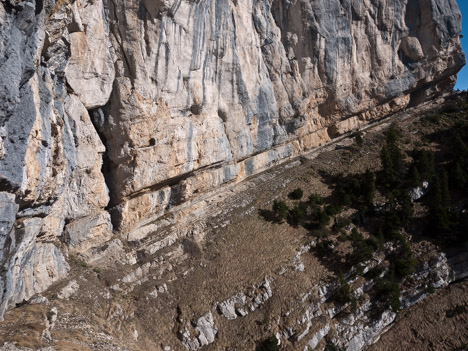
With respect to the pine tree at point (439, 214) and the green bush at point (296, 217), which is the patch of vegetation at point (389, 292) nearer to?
the pine tree at point (439, 214)

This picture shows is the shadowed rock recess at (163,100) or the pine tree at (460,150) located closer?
the shadowed rock recess at (163,100)

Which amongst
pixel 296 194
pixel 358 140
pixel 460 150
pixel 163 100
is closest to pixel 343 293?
pixel 296 194

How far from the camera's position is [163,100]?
22.8 m

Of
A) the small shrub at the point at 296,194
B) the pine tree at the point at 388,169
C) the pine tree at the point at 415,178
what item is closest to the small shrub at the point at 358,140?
the pine tree at the point at 388,169

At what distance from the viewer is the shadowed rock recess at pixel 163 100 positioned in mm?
13844

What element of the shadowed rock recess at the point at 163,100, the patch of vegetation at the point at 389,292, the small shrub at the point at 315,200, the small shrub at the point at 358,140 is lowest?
the patch of vegetation at the point at 389,292

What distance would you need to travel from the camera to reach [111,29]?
20.8m

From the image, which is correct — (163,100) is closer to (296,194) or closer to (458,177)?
(296,194)

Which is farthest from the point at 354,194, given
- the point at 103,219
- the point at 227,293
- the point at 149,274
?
the point at 103,219

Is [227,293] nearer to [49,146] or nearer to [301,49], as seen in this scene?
[49,146]

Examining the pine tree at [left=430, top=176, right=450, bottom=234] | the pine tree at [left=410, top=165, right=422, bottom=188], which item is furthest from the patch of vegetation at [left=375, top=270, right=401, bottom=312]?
the pine tree at [left=410, top=165, right=422, bottom=188]

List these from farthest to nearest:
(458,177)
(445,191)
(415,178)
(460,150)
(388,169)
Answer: (460,150), (388,169), (415,178), (458,177), (445,191)

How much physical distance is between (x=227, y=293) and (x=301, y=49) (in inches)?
854

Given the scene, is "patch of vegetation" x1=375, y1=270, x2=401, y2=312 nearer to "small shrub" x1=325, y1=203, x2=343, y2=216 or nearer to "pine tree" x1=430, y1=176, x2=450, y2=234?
"pine tree" x1=430, y1=176, x2=450, y2=234
